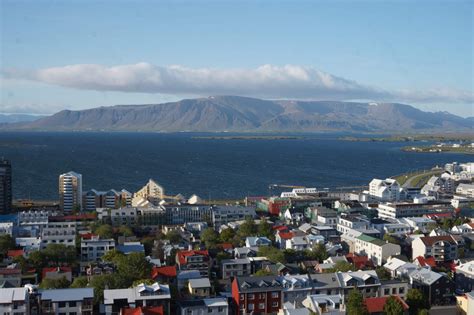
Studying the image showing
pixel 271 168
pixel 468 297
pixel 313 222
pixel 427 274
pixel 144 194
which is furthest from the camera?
pixel 271 168

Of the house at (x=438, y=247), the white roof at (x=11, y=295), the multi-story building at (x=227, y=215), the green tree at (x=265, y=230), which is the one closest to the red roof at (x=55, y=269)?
the white roof at (x=11, y=295)

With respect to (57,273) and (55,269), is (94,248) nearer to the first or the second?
(55,269)

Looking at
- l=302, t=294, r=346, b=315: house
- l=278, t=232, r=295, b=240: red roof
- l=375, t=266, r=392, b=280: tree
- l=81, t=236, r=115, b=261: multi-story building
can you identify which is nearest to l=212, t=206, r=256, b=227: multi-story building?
l=278, t=232, r=295, b=240: red roof

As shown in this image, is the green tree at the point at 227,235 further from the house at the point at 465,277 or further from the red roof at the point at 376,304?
the red roof at the point at 376,304

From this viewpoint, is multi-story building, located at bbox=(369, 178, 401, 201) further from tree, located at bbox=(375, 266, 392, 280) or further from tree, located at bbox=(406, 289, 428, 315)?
tree, located at bbox=(406, 289, 428, 315)

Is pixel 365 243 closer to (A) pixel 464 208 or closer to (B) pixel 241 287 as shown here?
(B) pixel 241 287

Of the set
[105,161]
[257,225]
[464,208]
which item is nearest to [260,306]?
[257,225]
